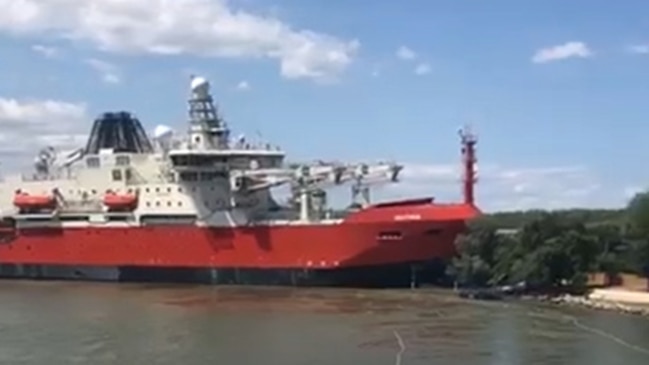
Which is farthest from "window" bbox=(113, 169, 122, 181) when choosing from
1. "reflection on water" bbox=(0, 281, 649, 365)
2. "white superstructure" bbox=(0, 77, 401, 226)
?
"reflection on water" bbox=(0, 281, 649, 365)

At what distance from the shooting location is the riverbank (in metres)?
45.2

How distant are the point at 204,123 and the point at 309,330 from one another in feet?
82.4

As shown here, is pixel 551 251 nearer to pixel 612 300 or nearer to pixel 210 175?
pixel 612 300

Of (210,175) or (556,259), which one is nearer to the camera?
(556,259)

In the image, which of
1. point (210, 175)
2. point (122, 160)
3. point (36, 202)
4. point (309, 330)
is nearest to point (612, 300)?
point (309, 330)

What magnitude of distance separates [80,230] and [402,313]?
27.1 meters

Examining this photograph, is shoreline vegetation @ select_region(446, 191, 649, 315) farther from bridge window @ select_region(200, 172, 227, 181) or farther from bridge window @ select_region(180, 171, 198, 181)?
bridge window @ select_region(180, 171, 198, 181)

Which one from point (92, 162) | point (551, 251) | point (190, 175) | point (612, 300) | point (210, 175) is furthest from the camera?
point (92, 162)

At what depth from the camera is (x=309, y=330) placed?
134ft

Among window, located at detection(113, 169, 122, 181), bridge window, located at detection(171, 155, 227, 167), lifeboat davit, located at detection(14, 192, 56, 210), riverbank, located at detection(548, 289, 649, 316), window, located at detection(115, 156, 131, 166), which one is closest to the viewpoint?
riverbank, located at detection(548, 289, 649, 316)

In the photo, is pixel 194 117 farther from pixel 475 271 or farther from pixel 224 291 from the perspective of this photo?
pixel 475 271

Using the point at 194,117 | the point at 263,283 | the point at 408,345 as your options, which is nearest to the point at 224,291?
the point at 263,283

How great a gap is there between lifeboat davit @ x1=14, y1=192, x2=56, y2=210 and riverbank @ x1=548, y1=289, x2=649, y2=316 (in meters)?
32.8

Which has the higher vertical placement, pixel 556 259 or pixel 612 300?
pixel 556 259
